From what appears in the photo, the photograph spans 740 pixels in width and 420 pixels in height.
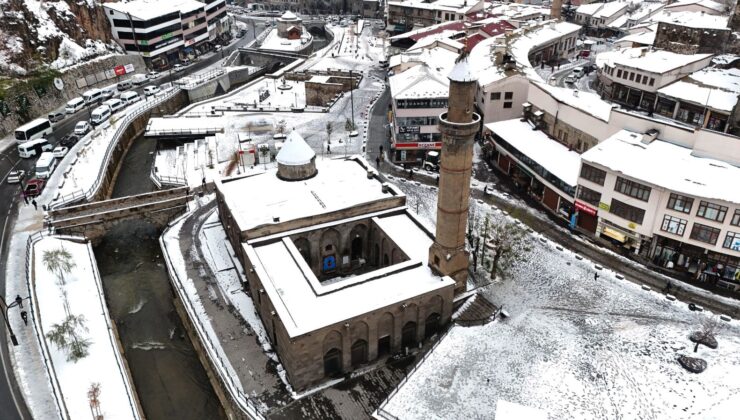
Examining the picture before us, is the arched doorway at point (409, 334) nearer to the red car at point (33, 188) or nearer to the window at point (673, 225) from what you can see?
the window at point (673, 225)

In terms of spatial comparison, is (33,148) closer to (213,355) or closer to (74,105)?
(74,105)

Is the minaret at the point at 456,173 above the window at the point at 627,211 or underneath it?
above

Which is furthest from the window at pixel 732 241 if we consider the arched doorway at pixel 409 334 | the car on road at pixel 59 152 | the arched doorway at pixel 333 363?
the car on road at pixel 59 152

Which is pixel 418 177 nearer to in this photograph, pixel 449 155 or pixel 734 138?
pixel 449 155

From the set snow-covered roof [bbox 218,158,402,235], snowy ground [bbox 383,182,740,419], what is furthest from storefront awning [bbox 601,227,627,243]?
snow-covered roof [bbox 218,158,402,235]

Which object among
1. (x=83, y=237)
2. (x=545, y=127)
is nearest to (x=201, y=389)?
(x=83, y=237)

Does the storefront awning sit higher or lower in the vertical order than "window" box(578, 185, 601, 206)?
lower

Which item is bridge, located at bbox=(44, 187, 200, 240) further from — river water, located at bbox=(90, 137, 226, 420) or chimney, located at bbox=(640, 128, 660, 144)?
chimney, located at bbox=(640, 128, 660, 144)
